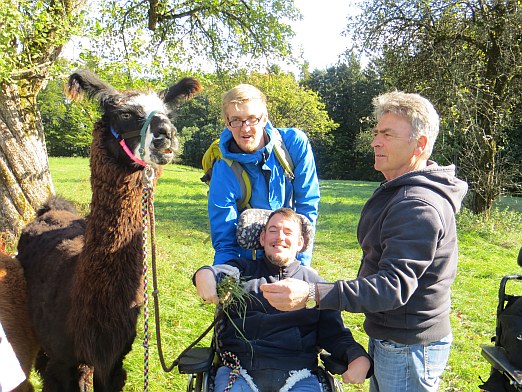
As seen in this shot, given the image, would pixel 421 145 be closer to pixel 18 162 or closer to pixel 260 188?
pixel 260 188

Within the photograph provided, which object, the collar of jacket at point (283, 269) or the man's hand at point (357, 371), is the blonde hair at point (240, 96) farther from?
the man's hand at point (357, 371)

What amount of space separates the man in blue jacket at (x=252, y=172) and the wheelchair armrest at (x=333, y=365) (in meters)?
0.64

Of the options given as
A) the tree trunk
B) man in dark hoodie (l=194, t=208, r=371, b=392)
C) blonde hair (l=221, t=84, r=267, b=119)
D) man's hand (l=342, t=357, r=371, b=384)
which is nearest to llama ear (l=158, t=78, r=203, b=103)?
blonde hair (l=221, t=84, r=267, b=119)

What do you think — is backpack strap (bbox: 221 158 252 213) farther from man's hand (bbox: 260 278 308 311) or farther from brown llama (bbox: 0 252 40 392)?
brown llama (bbox: 0 252 40 392)

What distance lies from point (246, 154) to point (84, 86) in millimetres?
1247

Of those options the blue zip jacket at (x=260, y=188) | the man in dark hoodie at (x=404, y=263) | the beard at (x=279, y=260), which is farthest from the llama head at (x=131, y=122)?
the man in dark hoodie at (x=404, y=263)

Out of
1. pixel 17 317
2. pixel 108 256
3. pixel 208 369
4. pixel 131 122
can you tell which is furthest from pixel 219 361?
pixel 17 317

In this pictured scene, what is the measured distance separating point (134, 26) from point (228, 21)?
7.71 ft

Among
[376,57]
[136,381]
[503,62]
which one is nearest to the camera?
[136,381]

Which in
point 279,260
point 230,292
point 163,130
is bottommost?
point 230,292

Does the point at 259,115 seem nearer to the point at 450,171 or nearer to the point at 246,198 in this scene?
the point at 246,198

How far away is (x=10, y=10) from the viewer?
4.52m

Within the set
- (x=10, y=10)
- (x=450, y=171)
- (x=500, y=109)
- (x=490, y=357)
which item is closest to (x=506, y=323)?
(x=490, y=357)

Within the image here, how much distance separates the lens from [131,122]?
2904 mm
